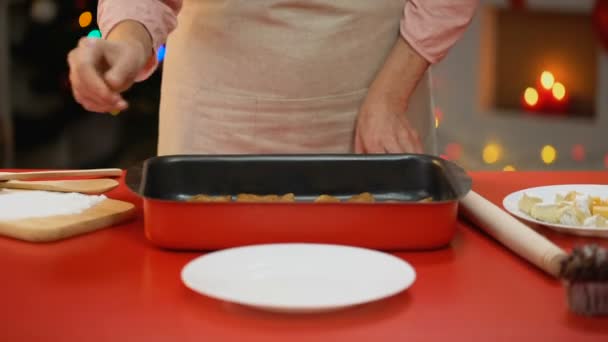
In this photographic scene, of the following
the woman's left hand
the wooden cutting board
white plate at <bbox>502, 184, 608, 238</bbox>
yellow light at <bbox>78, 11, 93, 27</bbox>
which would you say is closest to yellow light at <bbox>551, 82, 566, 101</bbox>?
yellow light at <bbox>78, 11, 93, 27</bbox>

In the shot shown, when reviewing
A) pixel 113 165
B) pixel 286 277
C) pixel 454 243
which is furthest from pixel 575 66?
pixel 286 277

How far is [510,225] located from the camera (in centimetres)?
102

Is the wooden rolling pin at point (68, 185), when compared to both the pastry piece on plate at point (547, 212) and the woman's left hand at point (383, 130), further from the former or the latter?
the pastry piece on plate at point (547, 212)

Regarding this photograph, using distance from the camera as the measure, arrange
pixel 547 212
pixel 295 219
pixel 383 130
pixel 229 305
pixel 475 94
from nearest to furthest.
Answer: pixel 229 305, pixel 295 219, pixel 547 212, pixel 383 130, pixel 475 94

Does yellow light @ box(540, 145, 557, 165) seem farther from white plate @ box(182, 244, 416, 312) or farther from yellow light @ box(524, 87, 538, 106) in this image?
white plate @ box(182, 244, 416, 312)

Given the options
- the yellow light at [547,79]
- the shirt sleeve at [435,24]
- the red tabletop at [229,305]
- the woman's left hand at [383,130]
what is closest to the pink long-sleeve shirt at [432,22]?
the shirt sleeve at [435,24]

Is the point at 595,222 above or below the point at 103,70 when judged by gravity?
below

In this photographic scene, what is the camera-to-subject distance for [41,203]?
1.16 metres

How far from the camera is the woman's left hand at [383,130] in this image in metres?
1.51

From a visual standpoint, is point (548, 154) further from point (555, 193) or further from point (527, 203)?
point (527, 203)

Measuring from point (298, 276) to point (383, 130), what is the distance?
0.72 m

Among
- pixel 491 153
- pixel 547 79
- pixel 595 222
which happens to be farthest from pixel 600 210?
pixel 491 153

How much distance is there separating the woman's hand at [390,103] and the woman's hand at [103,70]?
1.53ft

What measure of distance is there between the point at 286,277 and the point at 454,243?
0.88 feet
